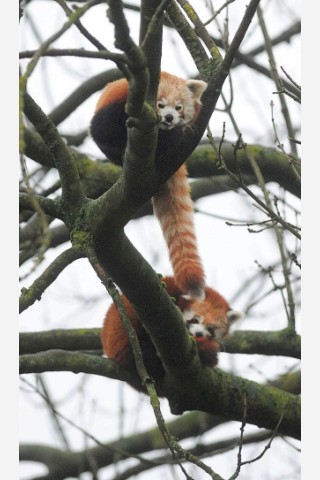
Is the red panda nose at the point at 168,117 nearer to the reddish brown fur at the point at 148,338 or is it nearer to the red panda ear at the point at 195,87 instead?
the red panda ear at the point at 195,87

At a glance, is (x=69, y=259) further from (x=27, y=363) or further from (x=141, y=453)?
(x=141, y=453)

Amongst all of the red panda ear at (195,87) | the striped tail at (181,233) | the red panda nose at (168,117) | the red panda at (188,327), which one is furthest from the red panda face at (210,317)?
the red panda nose at (168,117)

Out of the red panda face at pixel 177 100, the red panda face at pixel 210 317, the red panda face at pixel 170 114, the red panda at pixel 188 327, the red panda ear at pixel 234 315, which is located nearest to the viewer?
the red panda face at pixel 170 114

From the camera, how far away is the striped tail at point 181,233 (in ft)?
12.9

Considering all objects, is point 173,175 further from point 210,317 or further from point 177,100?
point 210,317

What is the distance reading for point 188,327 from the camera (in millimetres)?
5410

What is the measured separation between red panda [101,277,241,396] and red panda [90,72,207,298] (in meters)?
0.44

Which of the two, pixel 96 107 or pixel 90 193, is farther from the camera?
pixel 90 193

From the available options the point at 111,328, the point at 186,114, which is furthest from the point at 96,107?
the point at 111,328

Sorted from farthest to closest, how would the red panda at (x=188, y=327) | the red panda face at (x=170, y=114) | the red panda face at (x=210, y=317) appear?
the red panda face at (x=210, y=317) < the red panda at (x=188, y=327) < the red panda face at (x=170, y=114)

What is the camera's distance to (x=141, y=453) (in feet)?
18.3

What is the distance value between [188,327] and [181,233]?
1.36 m

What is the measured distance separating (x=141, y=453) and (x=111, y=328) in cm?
115

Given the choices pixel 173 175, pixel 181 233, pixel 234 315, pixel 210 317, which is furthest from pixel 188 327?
pixel 173 175
